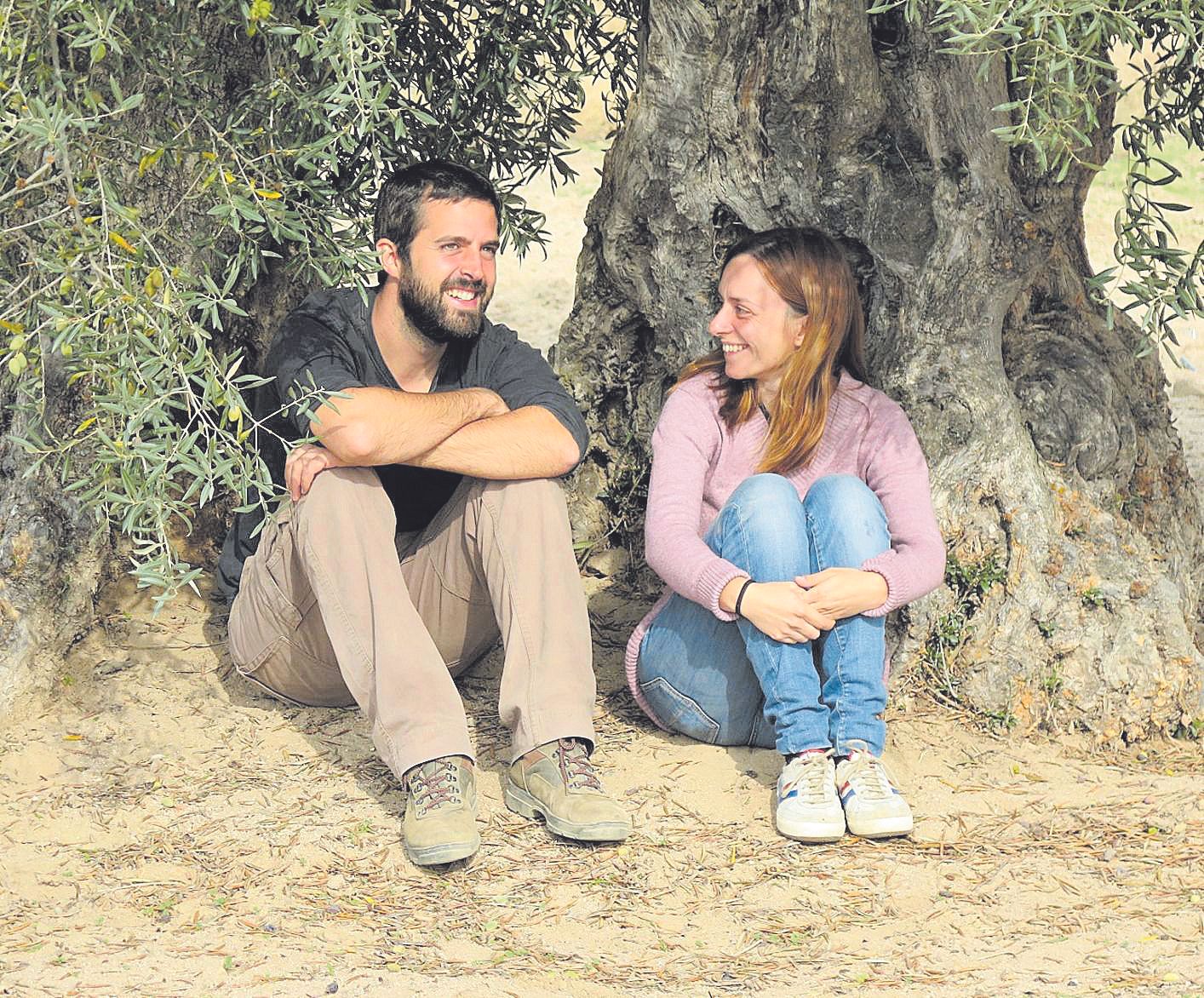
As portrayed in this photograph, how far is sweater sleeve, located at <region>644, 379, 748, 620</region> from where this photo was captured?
167 inches

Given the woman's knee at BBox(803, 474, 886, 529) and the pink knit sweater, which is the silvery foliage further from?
the woman's knee at BBox(803, 474, 886, 529)

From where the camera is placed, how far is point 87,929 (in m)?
3.81

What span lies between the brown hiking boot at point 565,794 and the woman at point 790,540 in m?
0.46

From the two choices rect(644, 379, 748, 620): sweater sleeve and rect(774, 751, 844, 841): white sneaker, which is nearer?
rect(774, 751, 844, 841): white sneaker

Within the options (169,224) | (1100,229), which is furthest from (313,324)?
(1100,229)

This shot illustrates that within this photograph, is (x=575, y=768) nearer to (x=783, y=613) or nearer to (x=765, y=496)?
(x=783, y=613)

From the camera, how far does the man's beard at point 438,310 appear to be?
185 inches

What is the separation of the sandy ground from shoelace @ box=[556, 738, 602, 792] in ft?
0.60

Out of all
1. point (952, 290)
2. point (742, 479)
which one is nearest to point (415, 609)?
point (742, 479)

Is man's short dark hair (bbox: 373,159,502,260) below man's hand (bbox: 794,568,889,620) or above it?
above

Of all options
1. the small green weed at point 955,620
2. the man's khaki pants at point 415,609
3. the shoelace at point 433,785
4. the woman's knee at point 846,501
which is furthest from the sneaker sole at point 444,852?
the small green weed at point 955,620

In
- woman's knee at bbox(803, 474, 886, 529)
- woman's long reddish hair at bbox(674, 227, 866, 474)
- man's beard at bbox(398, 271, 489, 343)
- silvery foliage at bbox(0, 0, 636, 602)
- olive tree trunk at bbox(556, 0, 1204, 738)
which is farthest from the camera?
olive tree trunk at bbox(556, 0, 1204, 738)

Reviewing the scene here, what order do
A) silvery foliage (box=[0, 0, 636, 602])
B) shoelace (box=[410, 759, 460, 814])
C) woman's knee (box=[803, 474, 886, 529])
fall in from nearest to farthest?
silvery foliage (box=[0, 0, 636, 602]) → shoelace (box=[410, 759, 460, 814]) → woman's knee (box=[803, 474, 886, 529])

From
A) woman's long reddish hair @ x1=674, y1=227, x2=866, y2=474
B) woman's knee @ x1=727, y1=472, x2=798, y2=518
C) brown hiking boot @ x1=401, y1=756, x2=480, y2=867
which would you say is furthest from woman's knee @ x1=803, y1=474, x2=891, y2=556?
brown hiking boot @ x1=401, y1=756, x2=480, y2=867
